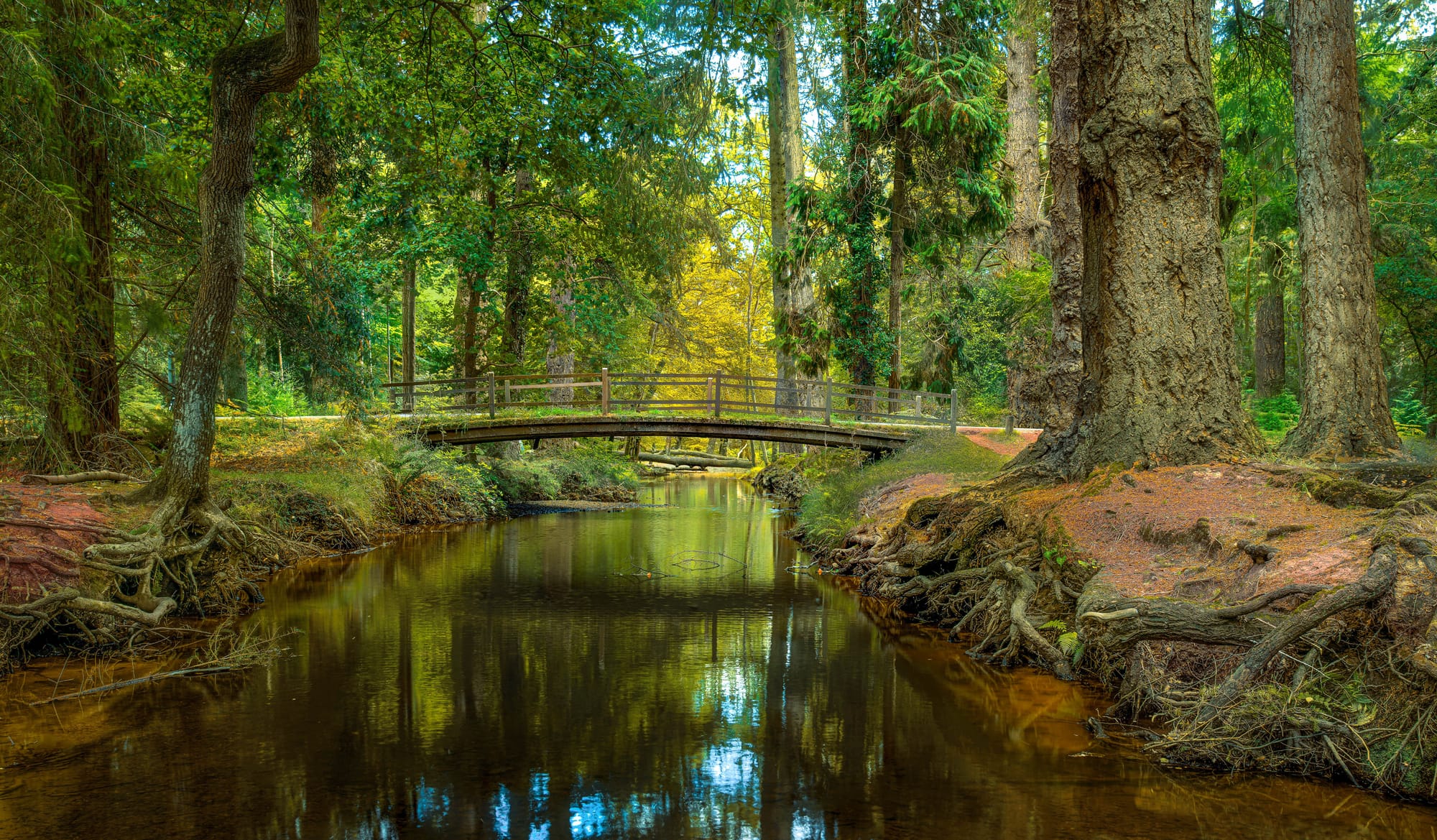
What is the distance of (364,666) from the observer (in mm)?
8492

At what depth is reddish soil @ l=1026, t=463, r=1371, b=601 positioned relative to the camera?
22.1 feet

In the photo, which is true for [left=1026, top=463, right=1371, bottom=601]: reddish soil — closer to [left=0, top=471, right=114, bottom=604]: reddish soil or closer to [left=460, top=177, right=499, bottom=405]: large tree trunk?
[left=0, top=471, right=114, bottom=604]: reddish soil

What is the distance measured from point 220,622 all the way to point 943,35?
16.7 metres

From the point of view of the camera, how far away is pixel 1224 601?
6.81 meters

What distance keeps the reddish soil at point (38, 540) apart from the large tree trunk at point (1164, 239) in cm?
939

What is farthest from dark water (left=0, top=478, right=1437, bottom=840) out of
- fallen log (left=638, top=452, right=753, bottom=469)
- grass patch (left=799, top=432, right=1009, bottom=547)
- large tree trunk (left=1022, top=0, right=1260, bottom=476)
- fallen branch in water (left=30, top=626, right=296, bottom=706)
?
fallen log (left=638, top=452, right=753, bottom=469)

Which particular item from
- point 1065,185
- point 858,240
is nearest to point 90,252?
point 1065,185

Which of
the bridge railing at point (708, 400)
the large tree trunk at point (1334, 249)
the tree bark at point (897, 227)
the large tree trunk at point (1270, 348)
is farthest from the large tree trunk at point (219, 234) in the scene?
the large tree trunk at point (1270, 348)

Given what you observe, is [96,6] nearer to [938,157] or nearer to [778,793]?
[778,793]

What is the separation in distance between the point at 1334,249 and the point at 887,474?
7201 millimetres

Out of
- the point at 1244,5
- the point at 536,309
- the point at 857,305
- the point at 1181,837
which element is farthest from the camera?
the point at 536,309

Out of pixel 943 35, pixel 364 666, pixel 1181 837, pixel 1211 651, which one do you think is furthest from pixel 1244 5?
pixel 364 666

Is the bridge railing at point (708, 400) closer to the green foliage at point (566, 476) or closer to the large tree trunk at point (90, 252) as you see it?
the green foliage at point (566, 476)

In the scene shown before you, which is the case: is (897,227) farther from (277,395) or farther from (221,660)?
(221,660)
